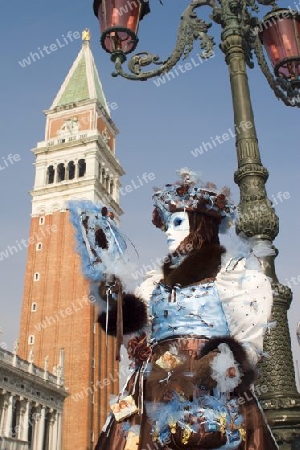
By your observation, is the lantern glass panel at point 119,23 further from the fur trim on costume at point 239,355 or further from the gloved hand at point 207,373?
the gloved hand at point 207,373

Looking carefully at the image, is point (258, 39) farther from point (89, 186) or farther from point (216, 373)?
point (89, 186)

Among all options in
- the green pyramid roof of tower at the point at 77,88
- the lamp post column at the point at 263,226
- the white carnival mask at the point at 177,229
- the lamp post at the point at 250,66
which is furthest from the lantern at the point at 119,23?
the green pyramid roof of tower at the point at 77,88

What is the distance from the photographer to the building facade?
22.9m

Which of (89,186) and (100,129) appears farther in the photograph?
(100,129)

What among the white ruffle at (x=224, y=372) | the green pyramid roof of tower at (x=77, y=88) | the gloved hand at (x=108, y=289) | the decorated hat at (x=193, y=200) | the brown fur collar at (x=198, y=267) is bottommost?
the white ruffle at (x=224, y=372)

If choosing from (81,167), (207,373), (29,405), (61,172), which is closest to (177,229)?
(207,373)

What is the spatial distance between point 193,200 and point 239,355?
49.1 inches

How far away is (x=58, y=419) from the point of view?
2766 centimetres

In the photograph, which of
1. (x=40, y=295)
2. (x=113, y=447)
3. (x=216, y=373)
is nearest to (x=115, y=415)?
(x=113, y=447)

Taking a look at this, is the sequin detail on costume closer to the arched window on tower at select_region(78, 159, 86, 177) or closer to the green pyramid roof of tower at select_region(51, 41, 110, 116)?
the arched window on tower at select_region(78, 159, 86, 177)

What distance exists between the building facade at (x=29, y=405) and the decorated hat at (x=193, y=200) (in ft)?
62.8

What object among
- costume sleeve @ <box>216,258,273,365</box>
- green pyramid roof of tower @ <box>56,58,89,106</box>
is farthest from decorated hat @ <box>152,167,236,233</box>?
green pyramid roof of tower @ <box>56,58,89,106</box>

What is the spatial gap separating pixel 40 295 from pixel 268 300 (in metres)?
30.8

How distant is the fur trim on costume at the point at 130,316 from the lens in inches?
150
